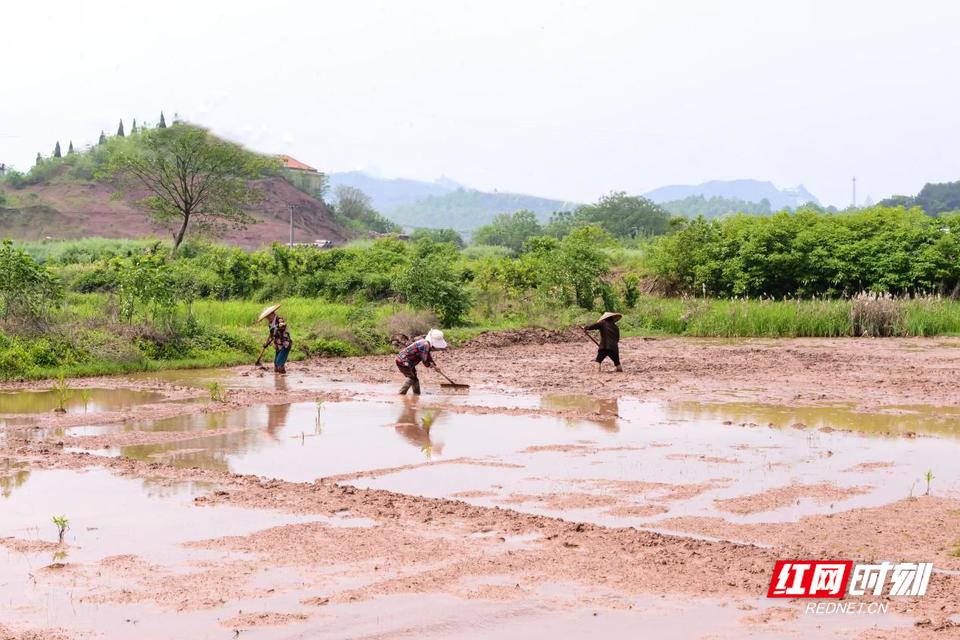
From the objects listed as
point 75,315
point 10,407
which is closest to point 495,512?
point 10,407

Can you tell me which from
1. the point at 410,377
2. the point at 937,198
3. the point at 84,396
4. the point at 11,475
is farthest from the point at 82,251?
the point at 937,198

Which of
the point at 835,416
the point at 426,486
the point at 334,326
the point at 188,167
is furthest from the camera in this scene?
the point at 188,167

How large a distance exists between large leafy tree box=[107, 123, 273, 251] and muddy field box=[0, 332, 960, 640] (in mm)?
32544

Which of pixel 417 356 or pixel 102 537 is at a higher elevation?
pixel 417 356

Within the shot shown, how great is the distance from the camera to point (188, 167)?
162 ft

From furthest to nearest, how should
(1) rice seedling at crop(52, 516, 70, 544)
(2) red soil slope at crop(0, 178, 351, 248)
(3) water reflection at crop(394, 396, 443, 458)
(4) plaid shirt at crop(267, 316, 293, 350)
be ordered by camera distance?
(2) red soil slope at crop(0, 178, 351, 248), (4) plaid shirt at crop(267, 316, 293, 350), (3) water reflection at crop(394, 396, 443, 458), (1) rice seedling at crop(52, 516, 70, 544)

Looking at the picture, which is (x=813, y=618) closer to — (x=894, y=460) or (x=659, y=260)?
(x=894, y=460)

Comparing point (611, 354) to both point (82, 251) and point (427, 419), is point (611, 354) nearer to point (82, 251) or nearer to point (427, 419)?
point (427, 419)

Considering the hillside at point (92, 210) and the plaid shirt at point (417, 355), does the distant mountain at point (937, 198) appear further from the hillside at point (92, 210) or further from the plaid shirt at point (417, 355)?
the plaid shirt at point (417, 355)

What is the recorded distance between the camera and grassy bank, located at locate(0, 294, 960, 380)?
64.8 feet

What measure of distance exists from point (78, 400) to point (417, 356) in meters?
5.25

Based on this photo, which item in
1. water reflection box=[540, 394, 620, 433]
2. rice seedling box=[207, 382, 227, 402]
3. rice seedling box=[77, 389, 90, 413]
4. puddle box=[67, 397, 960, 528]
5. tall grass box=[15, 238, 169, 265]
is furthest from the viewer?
tall grass box=[15, 238, 169, 265]

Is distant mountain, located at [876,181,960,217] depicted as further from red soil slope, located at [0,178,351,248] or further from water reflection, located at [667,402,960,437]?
water reflection, located at [667,402,960,437]
